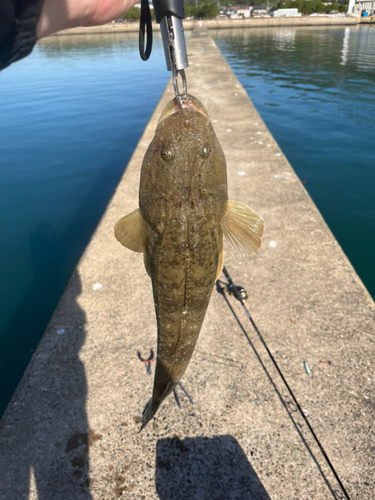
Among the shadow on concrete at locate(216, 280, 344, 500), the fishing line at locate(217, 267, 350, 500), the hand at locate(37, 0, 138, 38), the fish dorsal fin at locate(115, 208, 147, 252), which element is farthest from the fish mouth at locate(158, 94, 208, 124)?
the shadow on concrete at locate(216, 280, 344, 500)

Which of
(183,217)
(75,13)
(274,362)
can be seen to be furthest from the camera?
(274,362)

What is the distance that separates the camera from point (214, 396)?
3.22 metres

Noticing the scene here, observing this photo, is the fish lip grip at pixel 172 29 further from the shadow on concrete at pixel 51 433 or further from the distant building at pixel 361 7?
the distant building at pixel 361 7

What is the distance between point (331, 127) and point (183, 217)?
44.5 ft

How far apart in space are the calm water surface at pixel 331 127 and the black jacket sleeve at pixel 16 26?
20.4ft

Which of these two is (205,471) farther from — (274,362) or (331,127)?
(331,127)

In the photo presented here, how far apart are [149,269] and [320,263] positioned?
10.6ft

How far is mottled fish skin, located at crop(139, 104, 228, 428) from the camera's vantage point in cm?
201

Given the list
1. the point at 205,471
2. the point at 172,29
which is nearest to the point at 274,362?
the point at 205,471

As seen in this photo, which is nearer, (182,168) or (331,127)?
(182,168)

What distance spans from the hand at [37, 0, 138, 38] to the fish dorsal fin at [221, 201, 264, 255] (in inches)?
50.6

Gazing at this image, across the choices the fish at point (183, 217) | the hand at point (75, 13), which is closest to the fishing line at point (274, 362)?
the fish at point (183, 217)

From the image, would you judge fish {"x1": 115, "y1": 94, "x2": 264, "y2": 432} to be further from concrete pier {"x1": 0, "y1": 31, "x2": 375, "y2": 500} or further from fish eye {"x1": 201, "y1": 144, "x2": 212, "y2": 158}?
concrete pier {"x1": 0, "y1": 31, "x2": 375, "y2": 500}

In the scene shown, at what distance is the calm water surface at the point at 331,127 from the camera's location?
767 cm
